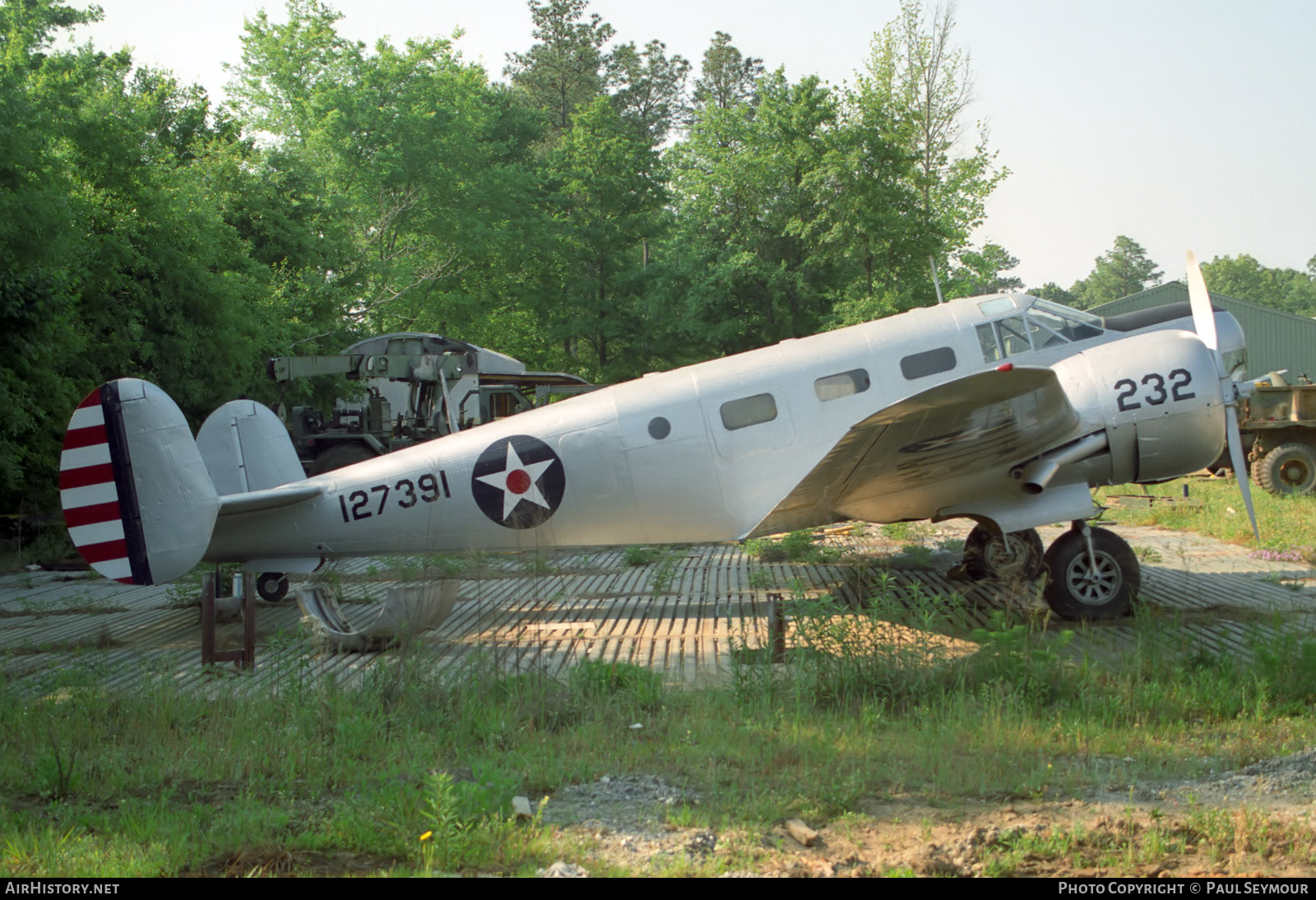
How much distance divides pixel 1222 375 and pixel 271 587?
9.41m

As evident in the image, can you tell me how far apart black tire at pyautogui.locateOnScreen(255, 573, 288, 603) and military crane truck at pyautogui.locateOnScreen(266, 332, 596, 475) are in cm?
820

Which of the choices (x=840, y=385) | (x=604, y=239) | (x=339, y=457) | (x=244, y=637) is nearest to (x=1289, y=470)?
(x=840, y=385)

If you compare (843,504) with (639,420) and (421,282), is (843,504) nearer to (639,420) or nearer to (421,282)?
(639,420)

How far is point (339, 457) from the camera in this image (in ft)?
60.1

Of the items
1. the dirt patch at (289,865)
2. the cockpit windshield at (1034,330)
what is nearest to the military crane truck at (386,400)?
the cockpit windshield at (1034,330)

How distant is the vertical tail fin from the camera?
7.70 meters

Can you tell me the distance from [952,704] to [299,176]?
25011 millimetres

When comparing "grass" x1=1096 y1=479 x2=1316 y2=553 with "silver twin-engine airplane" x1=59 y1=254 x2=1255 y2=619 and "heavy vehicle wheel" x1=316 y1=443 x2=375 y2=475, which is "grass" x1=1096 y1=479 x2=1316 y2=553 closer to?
"silver twin-engine airplane" x1=59 y1=254 x2=1255 y2=619

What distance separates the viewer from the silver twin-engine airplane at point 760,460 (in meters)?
7.82

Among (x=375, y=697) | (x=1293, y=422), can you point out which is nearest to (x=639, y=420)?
(x=375, y=697)

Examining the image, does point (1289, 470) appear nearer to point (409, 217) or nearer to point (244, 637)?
point (244, 637)

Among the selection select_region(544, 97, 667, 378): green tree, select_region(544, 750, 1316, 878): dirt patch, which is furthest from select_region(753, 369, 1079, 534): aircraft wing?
select_region(544, 97, 667, 378): green tree

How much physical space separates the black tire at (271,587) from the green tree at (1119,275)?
380 ft

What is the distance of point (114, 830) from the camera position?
12.8 ft
